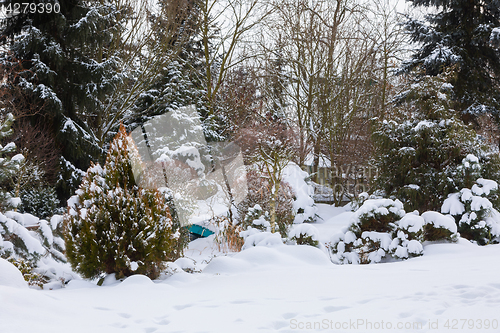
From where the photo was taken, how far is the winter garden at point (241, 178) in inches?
120

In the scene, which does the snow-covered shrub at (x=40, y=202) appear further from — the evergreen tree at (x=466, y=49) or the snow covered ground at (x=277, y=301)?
the evergreen tree at (x=466, y=49)

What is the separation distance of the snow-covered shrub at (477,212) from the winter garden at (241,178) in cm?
3

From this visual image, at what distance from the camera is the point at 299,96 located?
14852 mm

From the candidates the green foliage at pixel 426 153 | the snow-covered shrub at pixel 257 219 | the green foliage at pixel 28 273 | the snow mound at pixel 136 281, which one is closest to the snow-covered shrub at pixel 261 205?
the snow-covered shrub at pixel 257 219

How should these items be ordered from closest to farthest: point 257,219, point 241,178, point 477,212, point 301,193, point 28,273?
point 28,273
point 477,212
point 257,219
point 241,178
point 301,193

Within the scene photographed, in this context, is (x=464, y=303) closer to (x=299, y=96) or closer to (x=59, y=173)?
(x=59, y=173)

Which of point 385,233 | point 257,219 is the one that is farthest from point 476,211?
point 257,219

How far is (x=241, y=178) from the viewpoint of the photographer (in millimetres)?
9633

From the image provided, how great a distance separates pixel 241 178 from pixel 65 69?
6.72 metres

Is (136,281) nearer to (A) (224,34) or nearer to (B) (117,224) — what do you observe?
(B) (117,224)

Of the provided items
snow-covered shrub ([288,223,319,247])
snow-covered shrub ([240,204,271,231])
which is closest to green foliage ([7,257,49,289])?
snow-covered shrub ([288,223,319,247])

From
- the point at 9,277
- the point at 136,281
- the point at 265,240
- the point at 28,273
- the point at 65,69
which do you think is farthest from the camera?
the point at 65,69

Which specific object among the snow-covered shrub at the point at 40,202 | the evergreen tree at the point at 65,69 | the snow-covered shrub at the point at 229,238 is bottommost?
the snow-covered shrub at the point at 229,238

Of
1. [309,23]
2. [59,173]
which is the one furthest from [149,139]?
[309,23]
